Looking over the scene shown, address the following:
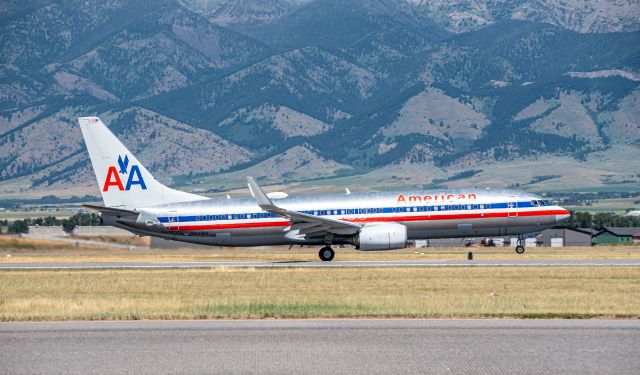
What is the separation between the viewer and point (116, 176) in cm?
6650

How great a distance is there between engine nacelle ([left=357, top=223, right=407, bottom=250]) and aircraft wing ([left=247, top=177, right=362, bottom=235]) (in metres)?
1.01

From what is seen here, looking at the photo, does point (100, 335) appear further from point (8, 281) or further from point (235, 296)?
point (8, 281)

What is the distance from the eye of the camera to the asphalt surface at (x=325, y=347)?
82.0 feet

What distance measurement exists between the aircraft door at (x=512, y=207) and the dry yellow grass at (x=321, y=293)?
37.0 feet

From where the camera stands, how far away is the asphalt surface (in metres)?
25.0

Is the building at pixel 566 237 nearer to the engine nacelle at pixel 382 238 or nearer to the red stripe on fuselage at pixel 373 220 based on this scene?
the red stripe on fuselage at pixel 373 220

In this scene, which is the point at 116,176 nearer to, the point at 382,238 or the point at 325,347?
the point at 382,238

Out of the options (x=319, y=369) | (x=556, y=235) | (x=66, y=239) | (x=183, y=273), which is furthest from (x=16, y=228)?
(x=319, y=369)

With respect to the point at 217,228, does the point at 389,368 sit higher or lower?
lower

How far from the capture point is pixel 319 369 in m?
24.9

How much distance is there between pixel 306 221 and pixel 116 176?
10946mm

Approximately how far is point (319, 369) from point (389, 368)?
1.41 metres

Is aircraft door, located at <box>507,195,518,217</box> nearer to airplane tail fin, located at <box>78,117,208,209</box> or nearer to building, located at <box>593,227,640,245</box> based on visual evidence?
airplane tail fin, located at <box>78,117,208,209</box>

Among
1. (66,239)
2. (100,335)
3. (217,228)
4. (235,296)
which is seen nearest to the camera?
(100,335)
